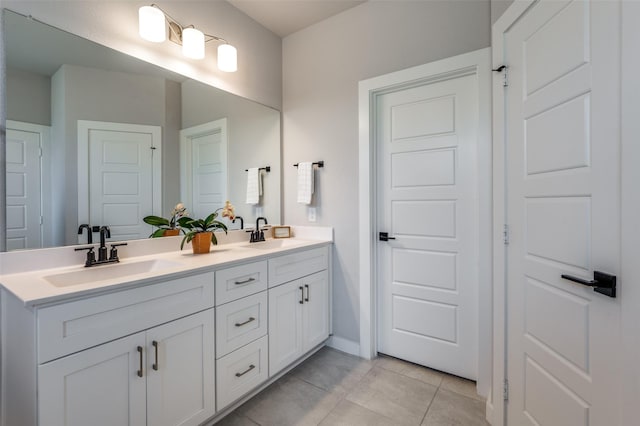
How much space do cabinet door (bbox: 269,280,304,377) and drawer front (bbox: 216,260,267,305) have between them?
139 mm

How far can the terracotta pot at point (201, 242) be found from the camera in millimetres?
1775

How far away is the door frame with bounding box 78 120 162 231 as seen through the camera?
1.52 metres

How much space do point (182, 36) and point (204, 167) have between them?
33.7 inches

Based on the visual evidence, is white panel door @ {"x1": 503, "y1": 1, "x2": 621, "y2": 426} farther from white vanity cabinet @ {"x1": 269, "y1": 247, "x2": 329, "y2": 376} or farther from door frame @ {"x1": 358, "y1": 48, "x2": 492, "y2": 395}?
white vanity cabinet @ {"x1": 269, "y1": 247, "x2": 329, "y2": 376}

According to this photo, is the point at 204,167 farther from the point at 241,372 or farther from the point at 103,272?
the point at 241,372

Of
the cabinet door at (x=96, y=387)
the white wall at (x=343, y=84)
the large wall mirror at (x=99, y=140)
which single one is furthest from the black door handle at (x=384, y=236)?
the cabinet door at (x=96, y=387)

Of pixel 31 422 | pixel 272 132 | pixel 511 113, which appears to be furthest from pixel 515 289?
pixel 272 132

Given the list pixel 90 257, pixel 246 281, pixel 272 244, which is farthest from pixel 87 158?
pixel 272 244

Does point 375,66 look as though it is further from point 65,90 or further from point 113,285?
point 113,285

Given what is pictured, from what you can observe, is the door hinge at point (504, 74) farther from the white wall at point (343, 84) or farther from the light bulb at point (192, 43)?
the light bulb at point (192, 43)

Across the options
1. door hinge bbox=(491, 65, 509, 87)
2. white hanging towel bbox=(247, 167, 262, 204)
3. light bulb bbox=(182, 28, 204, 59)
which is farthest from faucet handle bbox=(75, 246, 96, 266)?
door hinge bbox=(491, 65, 509, 87)

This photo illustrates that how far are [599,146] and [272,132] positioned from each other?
2229 millimetres

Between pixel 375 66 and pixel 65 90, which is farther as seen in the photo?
pixel 375 66

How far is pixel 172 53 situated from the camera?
1856 mm
